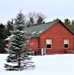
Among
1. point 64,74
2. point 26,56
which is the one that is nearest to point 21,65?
point 26,56

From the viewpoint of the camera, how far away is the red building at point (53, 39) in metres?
35.3

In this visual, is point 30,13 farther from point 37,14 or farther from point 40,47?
point 40,47

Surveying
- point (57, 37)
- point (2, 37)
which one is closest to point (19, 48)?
point (57, 37)

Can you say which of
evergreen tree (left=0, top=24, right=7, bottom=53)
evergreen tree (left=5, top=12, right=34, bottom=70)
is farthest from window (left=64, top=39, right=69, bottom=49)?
evergreen tree (left=5, top=12, right=34, bottom=70)

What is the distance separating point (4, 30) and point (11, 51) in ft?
87.1

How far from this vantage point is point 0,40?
137 feet

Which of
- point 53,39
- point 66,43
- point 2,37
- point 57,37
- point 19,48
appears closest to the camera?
point 19,48

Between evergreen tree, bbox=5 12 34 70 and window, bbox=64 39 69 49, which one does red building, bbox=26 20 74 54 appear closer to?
window, bbox=64 39 69 49

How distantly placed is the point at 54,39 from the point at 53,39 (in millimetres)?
155

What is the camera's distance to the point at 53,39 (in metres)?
35.9

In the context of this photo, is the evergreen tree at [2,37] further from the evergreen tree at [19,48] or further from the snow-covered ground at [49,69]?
the evergreen tree at [19,48]

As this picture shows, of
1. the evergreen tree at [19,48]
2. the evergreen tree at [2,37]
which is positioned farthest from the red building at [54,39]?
the evergreen tree at [19,48]

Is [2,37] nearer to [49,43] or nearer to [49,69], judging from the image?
[49,43]

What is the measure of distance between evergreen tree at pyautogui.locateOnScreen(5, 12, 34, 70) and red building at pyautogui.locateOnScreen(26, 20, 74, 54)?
682 inches
